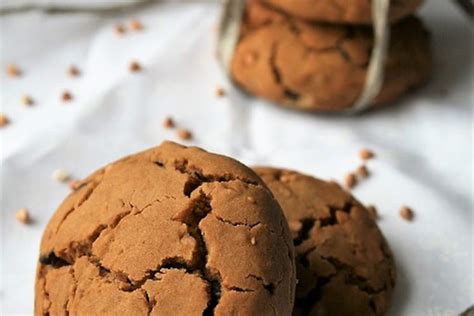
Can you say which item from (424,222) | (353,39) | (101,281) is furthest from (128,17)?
(101,281)

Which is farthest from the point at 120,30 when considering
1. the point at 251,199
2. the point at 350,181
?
the point at 251,199

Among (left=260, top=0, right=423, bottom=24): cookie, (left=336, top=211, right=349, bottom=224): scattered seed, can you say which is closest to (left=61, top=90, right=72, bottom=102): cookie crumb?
(left=260, top=0, right=423, bottom=24): cookie

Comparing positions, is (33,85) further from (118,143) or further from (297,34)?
(297,34)

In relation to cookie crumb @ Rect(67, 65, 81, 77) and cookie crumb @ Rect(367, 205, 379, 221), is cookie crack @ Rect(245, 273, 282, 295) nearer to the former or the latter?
cookie crumb @ Rect(367, 205, 379, 221)

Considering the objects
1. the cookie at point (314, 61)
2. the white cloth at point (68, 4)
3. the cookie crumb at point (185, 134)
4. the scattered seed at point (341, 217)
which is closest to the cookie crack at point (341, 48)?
the cookie at point (314, 61)

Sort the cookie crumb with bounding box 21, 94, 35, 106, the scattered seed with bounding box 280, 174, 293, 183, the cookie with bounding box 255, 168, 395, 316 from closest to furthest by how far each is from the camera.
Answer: the cookie with bounding box 255, 168, 395, 316 → the scattered seed with bounding box 280, 174, 293, 183 → the cookie crumb with bounding box 21, 94, 35, 106
